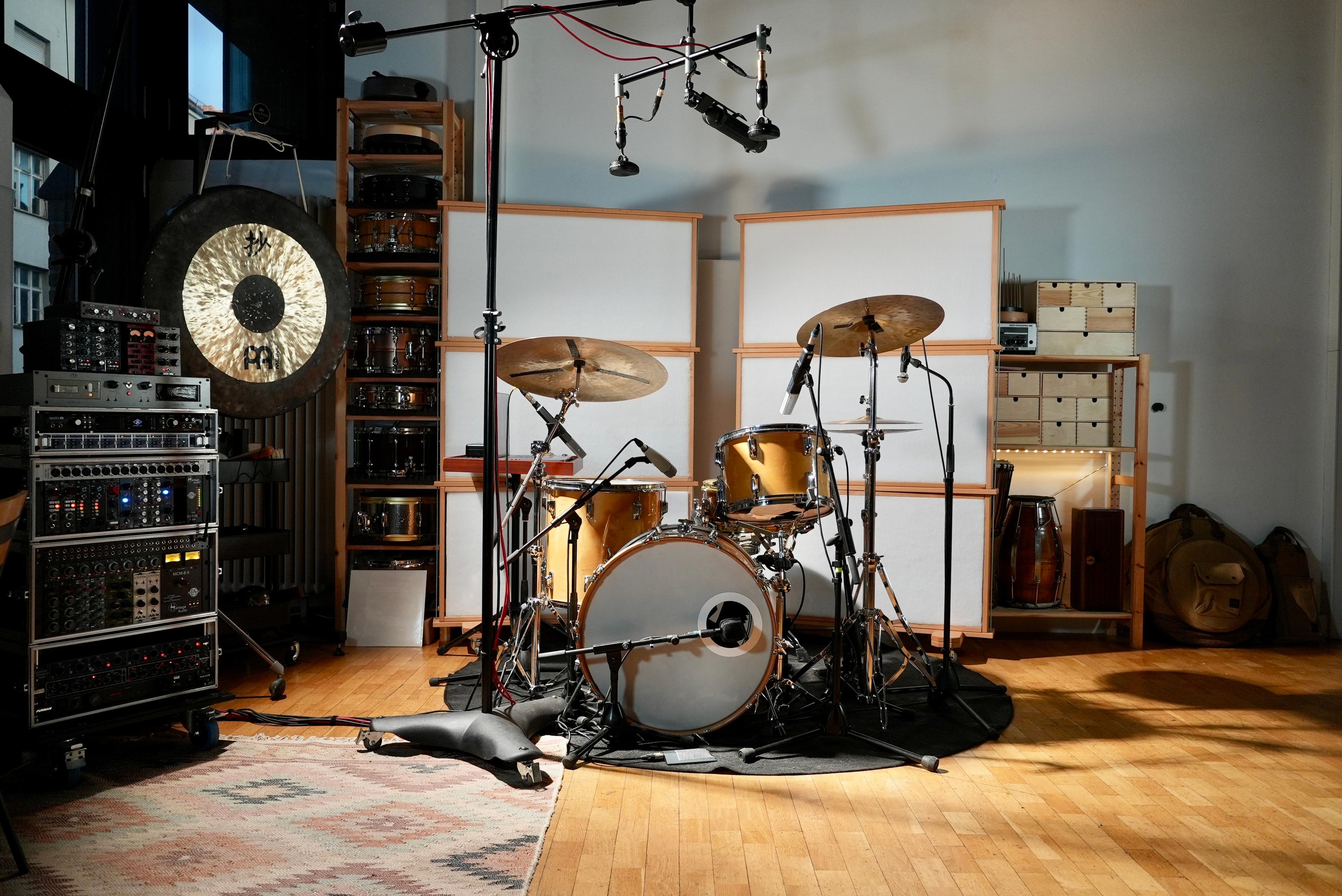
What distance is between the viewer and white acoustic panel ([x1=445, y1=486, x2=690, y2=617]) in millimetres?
4418

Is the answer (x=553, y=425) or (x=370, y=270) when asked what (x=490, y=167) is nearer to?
(x=553, y=425)

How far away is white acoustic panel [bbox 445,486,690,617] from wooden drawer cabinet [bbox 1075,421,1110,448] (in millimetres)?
2098

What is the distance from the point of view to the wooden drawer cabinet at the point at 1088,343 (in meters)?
4.57

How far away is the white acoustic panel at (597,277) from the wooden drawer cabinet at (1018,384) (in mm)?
1606

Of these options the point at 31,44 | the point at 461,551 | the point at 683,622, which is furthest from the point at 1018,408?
the point at 31,44

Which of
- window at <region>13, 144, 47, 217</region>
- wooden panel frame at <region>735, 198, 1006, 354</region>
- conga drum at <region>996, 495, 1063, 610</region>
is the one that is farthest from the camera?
conga drum at <region>996, 495, 1063, 610</region>

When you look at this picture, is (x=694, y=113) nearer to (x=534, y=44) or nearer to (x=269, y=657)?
(x=534, y=44)

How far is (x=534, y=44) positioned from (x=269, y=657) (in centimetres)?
352

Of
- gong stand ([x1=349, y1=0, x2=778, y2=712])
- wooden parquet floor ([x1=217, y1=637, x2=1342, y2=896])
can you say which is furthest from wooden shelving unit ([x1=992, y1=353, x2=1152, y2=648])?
gong stand ([x1=349, y1=0, x2=778, y2=712])

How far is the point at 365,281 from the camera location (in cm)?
459

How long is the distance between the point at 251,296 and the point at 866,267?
111 inches

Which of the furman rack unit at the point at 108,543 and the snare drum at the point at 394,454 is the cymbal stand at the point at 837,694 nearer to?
the furman rack unit at the point at 108,543

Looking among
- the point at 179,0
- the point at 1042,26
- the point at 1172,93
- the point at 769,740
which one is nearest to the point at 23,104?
the point at 179,0

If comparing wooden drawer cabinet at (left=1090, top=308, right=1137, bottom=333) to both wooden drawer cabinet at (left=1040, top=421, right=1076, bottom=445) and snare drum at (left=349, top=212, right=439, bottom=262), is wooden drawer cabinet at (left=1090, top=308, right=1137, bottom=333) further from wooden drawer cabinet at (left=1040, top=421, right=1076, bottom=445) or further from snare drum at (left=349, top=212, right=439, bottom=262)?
snare drum at (left=349, top=212, right=439, bottom=262)
